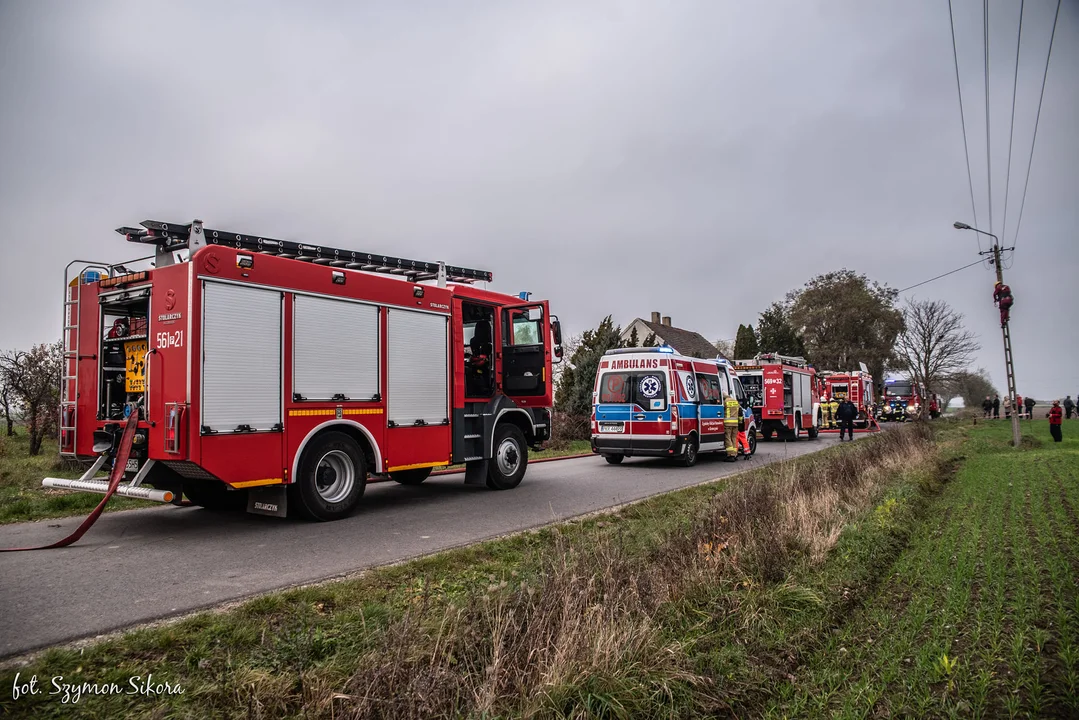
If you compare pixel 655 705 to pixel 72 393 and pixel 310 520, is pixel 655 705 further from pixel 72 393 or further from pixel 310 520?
pixel 72 393

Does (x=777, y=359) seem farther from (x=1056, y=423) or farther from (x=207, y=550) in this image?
(x=207, y=550)

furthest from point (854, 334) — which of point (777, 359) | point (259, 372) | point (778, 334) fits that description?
point (259, 372)

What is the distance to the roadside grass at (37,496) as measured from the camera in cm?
837

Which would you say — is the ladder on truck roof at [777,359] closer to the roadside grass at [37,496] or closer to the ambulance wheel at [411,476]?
the ambulance wheel at [411,476]

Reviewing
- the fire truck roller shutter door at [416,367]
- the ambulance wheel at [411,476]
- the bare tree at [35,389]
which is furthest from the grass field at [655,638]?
the bare tree at [35,389]

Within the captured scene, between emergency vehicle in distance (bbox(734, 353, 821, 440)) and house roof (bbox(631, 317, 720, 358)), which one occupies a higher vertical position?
house roof (bbox(631, 317, 720, 358))

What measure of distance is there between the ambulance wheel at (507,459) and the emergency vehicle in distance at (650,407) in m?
4.24

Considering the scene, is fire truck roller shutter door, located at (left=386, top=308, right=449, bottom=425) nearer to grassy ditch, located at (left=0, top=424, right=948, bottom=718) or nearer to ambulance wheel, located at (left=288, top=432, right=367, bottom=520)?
ambulance wheel, located at (left=288, top=432, right=367, bottom=520)

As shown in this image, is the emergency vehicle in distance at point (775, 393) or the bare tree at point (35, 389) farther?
the emergency vehicle in distance at point (775, 393)

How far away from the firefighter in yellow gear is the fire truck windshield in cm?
3577

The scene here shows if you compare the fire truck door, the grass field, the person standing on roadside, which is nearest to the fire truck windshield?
the person standing on roadside

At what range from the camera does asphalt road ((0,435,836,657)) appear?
185 inches

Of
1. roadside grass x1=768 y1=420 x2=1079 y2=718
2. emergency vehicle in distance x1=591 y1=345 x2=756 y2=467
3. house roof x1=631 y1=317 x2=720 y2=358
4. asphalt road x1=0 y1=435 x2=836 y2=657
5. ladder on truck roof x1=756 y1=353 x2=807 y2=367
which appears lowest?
roadside grass x1=768 y1=420 x2=1079 y2=718

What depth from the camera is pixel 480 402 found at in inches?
427
